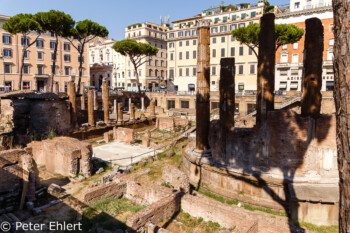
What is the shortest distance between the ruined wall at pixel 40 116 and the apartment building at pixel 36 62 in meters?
18.8

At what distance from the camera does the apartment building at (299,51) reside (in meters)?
29.9

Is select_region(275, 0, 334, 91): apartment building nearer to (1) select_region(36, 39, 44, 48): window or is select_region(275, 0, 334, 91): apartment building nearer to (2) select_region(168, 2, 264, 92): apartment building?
(2) select_region(168, 2, 264, 92): apartment building

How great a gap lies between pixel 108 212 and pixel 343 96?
7.99m

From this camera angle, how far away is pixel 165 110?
37.0 meters

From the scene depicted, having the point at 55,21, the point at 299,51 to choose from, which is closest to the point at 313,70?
the point at 299,51

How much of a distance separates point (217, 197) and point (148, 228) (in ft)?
12.2

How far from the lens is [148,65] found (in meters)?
47.0

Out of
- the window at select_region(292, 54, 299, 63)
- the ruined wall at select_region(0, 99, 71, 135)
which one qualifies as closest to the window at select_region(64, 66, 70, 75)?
the ruined wall at select_region(0, 99, 71, 135)

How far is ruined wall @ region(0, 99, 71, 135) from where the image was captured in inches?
711

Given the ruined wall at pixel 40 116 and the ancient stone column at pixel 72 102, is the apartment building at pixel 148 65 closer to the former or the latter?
the ancient stone column at pixel 72 102

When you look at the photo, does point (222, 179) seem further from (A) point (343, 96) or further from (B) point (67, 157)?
(A) point (343, 96)

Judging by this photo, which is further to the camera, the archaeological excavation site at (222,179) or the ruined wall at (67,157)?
the ruined wall at (67,157)

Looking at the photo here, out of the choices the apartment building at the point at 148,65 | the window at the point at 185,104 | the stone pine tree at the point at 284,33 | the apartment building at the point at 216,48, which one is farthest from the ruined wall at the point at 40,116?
the apartment building at the point at 148,65

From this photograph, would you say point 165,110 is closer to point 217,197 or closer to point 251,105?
point 251,105
